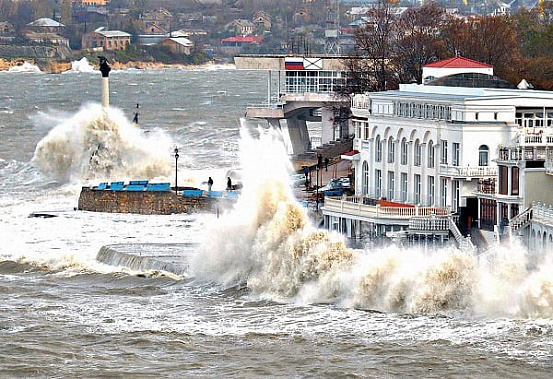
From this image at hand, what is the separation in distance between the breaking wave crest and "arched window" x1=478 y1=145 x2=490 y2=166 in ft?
14.1

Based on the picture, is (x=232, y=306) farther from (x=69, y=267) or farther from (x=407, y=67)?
(x=407, y=67)

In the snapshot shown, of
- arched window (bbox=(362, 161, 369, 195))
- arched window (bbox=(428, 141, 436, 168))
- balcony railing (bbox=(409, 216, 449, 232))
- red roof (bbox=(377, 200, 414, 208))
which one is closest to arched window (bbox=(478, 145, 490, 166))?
arched window (bbox=(428, 141, 436, 168))

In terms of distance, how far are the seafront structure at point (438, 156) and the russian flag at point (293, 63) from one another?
31.7m

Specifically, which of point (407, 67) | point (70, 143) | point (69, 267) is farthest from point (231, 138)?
point (69, 267)

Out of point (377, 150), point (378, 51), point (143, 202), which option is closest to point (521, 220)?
point (377, 150)

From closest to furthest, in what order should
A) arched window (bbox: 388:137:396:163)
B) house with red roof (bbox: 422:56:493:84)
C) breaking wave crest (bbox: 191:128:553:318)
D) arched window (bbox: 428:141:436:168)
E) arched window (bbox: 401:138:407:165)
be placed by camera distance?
1. breaking wave crest (bbox: 191:128:553:318)
2. arched window (bbox: 428:141:436:168)
3. arched window (bbox: 401:138:407:165)
4. arched window (bbox: 388:137:396:163)
5. house with red roof (bbox: 422:56:493:84)

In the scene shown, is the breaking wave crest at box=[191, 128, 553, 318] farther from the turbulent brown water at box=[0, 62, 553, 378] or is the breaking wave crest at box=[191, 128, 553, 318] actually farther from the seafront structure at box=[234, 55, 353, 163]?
the seafront structure at box=[234, 55, 353, 163]

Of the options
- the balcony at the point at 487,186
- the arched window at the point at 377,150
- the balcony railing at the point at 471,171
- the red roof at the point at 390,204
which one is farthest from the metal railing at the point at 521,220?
the arched window at the point at 377,150

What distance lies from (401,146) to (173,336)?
13.9 meters

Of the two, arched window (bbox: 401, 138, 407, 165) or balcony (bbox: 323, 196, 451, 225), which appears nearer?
balcony (bbox: 323, 196, 451, 225)

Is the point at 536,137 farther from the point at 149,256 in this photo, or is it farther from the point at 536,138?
the point at 149,256

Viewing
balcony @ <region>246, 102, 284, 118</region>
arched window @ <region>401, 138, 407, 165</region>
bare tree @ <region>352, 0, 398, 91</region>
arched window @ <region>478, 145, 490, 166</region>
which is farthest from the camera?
balcony @ <region>246, 102, 284, 118</region>

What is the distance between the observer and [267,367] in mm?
37125

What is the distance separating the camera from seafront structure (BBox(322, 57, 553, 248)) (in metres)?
47.2
